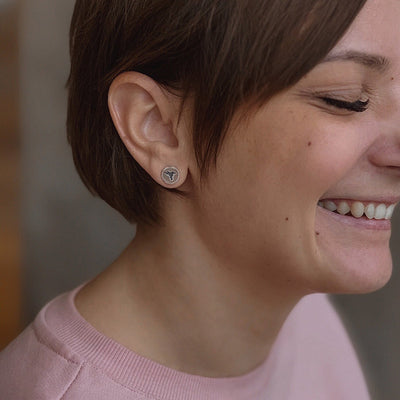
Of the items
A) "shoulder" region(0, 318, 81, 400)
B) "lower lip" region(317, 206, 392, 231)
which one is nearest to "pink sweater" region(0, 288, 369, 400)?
"shoulder" region(0, 318, 81, 400)

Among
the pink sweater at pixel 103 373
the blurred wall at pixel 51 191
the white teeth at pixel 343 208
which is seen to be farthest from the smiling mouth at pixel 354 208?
the blurred wall at pixel 51 191

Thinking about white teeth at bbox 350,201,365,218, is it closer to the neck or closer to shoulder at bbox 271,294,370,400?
the neck

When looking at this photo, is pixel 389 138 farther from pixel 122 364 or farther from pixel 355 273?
pixel 122 364

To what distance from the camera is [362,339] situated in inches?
37.3

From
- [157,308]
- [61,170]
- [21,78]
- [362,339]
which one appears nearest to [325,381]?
[362,339]

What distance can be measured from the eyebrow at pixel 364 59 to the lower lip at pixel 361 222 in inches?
5.4

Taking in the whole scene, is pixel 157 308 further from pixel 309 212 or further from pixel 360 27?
pixel 360 27

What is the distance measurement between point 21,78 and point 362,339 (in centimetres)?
55

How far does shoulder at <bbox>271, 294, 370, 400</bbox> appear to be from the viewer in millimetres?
919

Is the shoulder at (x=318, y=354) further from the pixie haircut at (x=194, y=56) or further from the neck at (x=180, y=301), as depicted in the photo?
the pixie haircut at (x=194, y=56)

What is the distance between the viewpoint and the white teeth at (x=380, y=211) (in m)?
0.73

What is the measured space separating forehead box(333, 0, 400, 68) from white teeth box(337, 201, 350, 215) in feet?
0.44

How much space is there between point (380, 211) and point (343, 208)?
2.0 inches

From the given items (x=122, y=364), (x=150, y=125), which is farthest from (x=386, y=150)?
(x=122, y=364)
